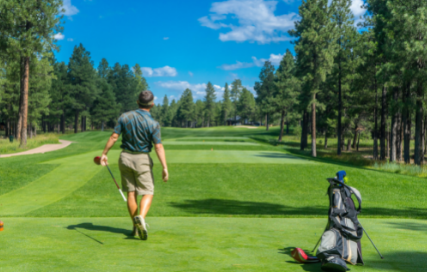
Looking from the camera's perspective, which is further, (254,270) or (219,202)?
(219,202)

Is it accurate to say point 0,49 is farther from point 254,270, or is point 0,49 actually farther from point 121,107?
point 121,107

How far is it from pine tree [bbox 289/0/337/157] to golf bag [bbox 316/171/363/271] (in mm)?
35648

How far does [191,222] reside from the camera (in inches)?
295

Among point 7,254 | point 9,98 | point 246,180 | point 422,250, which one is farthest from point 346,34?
point 9,98

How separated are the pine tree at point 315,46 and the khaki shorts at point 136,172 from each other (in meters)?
35.4

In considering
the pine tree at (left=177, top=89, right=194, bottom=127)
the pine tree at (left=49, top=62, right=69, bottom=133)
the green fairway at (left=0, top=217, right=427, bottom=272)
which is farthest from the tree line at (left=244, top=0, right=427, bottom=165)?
the pine tree at (left=177, top=89, right=194, bottom=127)

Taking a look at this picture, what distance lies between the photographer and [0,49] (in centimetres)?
3144

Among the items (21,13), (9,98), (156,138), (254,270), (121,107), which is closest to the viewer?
(254,270)

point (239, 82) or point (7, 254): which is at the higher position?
point (239, 82)

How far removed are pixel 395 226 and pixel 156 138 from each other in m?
5.42

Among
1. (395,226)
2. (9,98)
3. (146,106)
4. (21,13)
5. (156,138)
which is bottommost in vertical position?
(395,226)

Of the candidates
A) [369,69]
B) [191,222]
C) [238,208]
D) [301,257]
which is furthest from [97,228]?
[369,69]

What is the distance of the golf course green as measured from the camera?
4387 mm

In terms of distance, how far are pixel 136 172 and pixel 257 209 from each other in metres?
8.17
